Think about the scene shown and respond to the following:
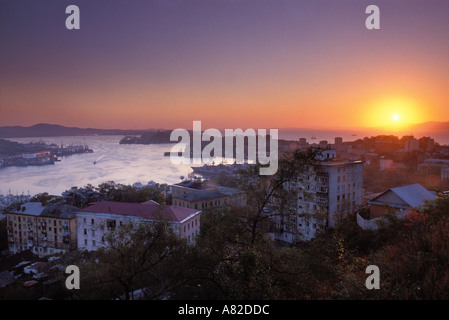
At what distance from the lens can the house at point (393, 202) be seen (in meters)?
5.70

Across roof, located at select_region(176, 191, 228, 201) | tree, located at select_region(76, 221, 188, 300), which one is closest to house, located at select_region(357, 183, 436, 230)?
tree, located at select_region(76, 221, 188, 300)

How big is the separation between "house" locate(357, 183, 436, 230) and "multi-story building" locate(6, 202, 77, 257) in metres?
8.37

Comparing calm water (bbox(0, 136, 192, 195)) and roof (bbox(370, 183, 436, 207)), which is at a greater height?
roof (bbox(370, 183, 436, 207))

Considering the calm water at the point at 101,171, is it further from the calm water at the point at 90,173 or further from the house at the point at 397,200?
the house at the point at 397,200

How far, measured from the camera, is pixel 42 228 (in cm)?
1004

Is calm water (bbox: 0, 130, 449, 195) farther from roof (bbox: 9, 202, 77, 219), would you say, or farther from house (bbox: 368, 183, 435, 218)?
house (bbox: 368, 183, 435, 218)

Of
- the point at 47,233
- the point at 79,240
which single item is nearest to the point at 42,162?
the point at 47,233

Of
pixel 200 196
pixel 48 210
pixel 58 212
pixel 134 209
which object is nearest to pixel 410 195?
pixel 134 209

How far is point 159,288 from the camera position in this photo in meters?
2.41

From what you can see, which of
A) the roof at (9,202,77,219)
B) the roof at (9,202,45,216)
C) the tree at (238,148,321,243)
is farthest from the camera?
the roof at (9,202,45,216)

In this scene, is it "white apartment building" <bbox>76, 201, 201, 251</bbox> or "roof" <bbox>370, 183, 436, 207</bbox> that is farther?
"white apartment building" <bbox>76, 201, 201, 251</bbox>

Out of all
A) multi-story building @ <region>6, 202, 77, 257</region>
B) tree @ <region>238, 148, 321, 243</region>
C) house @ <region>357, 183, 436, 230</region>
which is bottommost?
multi-story building @ <region>6, 202, 77, 257</region>

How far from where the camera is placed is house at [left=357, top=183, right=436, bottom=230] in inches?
224

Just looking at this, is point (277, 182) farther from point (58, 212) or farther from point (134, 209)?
point (58, 212)
